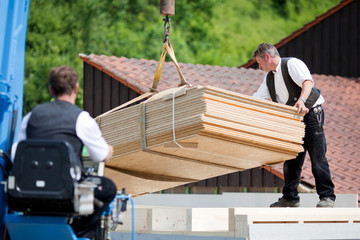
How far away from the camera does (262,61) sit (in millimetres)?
7777

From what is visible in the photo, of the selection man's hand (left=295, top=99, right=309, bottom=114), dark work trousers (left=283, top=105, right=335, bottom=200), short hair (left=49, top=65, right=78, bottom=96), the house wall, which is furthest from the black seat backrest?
the house wall

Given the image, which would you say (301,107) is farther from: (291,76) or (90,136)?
(90,136)

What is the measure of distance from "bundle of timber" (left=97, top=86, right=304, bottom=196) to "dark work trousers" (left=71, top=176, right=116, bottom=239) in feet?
4.24

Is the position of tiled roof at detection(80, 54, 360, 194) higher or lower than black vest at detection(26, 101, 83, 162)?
higher

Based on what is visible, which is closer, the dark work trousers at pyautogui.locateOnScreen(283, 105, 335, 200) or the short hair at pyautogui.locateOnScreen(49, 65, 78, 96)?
the short hair at pyautogui.locateOnScreen(49, 65, 78, 96)

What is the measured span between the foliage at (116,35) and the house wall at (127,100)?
706 inches

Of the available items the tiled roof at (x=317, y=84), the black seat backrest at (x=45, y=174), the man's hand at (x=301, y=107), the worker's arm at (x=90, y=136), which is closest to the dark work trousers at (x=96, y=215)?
the worker's arm at (x=90, y=136)

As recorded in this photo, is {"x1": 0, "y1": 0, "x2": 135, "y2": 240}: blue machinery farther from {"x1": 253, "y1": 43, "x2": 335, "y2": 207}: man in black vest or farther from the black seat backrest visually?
{"x1": 253, "y1": 43, "x2": 335, "y2": 207}: man in black vest

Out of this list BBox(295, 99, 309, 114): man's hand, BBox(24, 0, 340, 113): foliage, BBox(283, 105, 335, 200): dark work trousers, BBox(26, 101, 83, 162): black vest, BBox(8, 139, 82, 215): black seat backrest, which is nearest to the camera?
BBox(8, 139, 82, 215): black seat backrest

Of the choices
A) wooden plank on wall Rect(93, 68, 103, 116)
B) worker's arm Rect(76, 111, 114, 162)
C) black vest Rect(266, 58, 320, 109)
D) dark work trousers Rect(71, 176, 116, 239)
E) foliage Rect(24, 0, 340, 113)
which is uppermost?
foliage Rect(24, 0, 340, 113)

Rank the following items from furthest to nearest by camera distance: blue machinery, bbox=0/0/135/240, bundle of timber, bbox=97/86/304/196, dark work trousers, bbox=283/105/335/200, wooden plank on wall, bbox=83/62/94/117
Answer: wooden plank on wall, bbox=83/62/94/117 → dark work trousers, bbox=283/105/335/200 → bundle of timber, bbox=97/86/304/196 → blue machinery, bbox=0/0/135/240

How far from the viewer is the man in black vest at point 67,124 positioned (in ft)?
17.1

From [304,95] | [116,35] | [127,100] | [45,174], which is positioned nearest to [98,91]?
[127,100]

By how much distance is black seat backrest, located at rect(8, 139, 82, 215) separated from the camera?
492 cm
